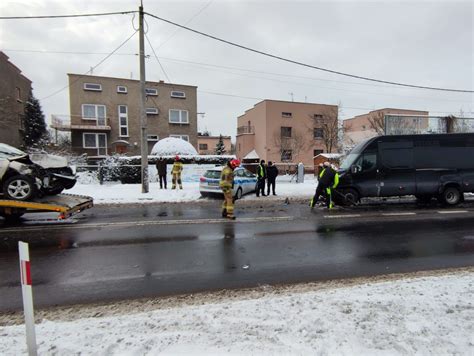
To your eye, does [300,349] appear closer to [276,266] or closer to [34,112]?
[276,266]

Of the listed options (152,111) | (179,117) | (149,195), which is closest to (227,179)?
(149,195)

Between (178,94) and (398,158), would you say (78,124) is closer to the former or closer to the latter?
(178,94)

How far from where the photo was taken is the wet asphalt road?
4.96 metres

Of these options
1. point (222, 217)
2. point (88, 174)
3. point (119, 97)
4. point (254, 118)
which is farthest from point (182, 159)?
point (254, 118)

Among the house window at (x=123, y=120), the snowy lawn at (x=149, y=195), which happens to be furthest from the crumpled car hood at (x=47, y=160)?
the house window at (x=123, y=120)

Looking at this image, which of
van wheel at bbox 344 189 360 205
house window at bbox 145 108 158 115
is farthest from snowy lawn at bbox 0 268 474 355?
house window at bbox 145 108 158 115

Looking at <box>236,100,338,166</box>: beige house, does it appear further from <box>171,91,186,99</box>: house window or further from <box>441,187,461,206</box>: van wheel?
<box>441,187,461,206</box>: van wheel

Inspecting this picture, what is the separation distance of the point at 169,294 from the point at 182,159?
18.8 metres

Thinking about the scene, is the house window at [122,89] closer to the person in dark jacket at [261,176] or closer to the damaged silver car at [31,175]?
the person in dark jacket at [261,176]

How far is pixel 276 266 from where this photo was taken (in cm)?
564

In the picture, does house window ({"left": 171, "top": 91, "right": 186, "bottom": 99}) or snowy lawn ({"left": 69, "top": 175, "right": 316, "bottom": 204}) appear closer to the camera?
snowy lawn ({"left": 69, "top": 175, "right": 316, "bottom": 204})

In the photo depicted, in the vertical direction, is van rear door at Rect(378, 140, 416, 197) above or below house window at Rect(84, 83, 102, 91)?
below

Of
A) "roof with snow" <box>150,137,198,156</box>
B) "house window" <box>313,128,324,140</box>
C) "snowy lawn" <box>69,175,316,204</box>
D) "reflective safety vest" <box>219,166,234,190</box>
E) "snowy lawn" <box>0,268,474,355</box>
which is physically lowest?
"snowy lawn" <box>0,268,474,355</box>

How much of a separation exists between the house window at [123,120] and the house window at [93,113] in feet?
5.53
